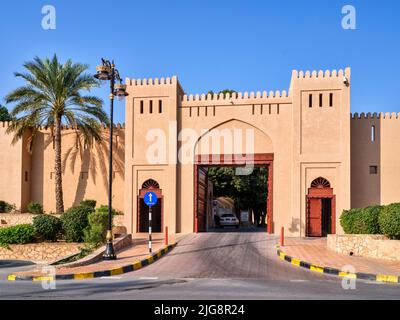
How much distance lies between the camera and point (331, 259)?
16.1m

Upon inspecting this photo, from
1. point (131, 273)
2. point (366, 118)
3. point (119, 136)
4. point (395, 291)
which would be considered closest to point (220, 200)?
point (119, 136)

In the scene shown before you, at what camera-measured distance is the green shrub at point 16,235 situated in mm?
20125

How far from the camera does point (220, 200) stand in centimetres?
4866

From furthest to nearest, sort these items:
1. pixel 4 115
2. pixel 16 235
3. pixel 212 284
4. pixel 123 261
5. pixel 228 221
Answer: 1. pixel 4 115
2. pixel 228 221
3. pixel 16 235
4. pixel 123 261
5. pixel 212 284

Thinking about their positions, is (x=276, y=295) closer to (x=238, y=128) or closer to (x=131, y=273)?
(x=131, y=273)

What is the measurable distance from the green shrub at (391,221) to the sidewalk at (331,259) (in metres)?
1.24

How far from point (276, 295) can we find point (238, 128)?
53.4ft

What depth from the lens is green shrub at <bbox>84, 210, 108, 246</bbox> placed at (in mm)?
18686

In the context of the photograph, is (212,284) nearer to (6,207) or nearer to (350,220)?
(350,220)

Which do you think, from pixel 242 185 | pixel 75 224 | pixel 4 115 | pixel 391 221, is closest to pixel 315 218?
pixel 391 221

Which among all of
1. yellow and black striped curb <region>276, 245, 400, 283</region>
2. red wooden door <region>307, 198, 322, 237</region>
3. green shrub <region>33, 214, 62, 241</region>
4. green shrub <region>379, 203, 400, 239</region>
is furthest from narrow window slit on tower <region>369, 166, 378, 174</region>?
green shrub <region>33, 214, 62, 241</region>

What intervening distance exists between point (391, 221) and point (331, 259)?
2.61m

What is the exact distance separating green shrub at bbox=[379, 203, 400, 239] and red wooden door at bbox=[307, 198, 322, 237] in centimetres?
687

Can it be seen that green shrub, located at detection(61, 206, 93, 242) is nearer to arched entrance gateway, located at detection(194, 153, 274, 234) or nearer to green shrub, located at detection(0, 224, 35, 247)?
green shrub, located at detection(0, 224, 35, 247)
